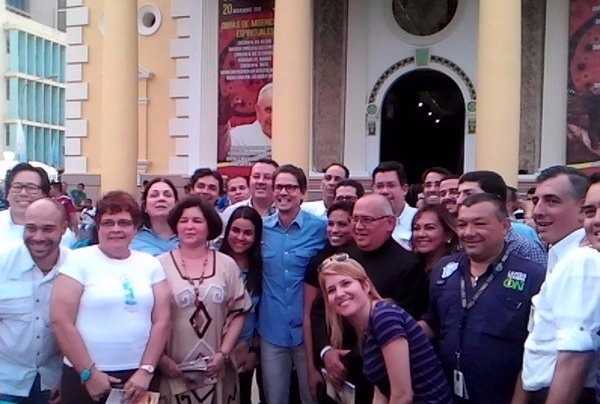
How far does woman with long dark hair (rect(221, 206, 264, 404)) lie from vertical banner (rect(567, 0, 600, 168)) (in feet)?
27.8

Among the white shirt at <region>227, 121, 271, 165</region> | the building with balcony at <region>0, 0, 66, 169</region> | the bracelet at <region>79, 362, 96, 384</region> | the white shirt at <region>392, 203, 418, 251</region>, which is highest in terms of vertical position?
the building with balcony at <region>0, 0, 66, 169</region>

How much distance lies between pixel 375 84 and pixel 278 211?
8502 millimetres

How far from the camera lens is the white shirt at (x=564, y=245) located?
342 cm

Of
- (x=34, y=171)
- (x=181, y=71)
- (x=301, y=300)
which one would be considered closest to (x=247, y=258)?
(x=301, y=300)

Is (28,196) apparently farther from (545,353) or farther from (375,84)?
(375,84)

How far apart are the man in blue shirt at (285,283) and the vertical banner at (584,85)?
320 inches

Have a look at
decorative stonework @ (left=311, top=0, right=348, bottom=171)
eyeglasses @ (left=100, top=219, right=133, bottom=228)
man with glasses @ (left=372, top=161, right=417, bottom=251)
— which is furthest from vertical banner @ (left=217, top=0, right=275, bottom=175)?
eyeglasses @ (left=100, top=219, right=133, bottom=228)

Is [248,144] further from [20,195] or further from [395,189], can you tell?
[20,195]

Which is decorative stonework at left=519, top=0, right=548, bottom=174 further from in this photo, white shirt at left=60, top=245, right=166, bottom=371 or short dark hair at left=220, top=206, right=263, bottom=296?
white shirt at left=60, top=245, right=166, bottom=371

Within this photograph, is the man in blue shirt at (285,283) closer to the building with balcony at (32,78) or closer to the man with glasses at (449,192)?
the man with glasses at (449,192)

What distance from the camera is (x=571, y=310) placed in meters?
2.84

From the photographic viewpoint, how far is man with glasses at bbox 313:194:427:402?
13.3ft

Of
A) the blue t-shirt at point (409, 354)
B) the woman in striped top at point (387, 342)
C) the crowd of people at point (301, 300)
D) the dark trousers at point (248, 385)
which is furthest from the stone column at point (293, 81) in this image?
the blue t-shirt at point (409, 354)

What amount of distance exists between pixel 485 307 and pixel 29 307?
2528mm
